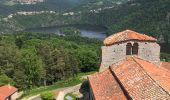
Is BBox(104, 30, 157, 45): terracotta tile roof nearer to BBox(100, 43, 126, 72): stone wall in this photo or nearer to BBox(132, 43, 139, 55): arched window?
BBox(100, 43, 126, 72): stone wall

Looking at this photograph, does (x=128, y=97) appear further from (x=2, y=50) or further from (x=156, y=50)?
(x=2, y=50)

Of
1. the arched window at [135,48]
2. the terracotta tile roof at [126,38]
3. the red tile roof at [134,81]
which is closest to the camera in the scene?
the red tile roof at [134,81]

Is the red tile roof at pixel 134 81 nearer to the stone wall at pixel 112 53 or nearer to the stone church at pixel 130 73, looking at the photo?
the stone church at pixel 130 73

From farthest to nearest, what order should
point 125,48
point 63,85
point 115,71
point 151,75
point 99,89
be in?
point 63,85
point 125,48
point 115,71
point 99,89
point 151,75

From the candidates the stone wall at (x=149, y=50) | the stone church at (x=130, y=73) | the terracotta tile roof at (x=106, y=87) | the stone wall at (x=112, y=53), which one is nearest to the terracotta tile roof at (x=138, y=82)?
the stone church at (x=130, y=73)

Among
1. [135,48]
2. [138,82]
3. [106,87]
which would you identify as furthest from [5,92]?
[138,82]

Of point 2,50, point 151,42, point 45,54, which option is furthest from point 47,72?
point 151,42

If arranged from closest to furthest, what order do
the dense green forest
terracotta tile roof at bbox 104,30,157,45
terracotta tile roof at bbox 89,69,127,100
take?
terracotta tile roof at bbox 89,69,127,100, terracotta tile roof at bbox 104,30,157,45, the dense green forest

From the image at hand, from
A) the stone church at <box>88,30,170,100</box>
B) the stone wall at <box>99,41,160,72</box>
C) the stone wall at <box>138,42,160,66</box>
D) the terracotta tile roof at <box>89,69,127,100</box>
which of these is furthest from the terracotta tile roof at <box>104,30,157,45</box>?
the terracotta tile roof at <box>89,69,127,100</box>
